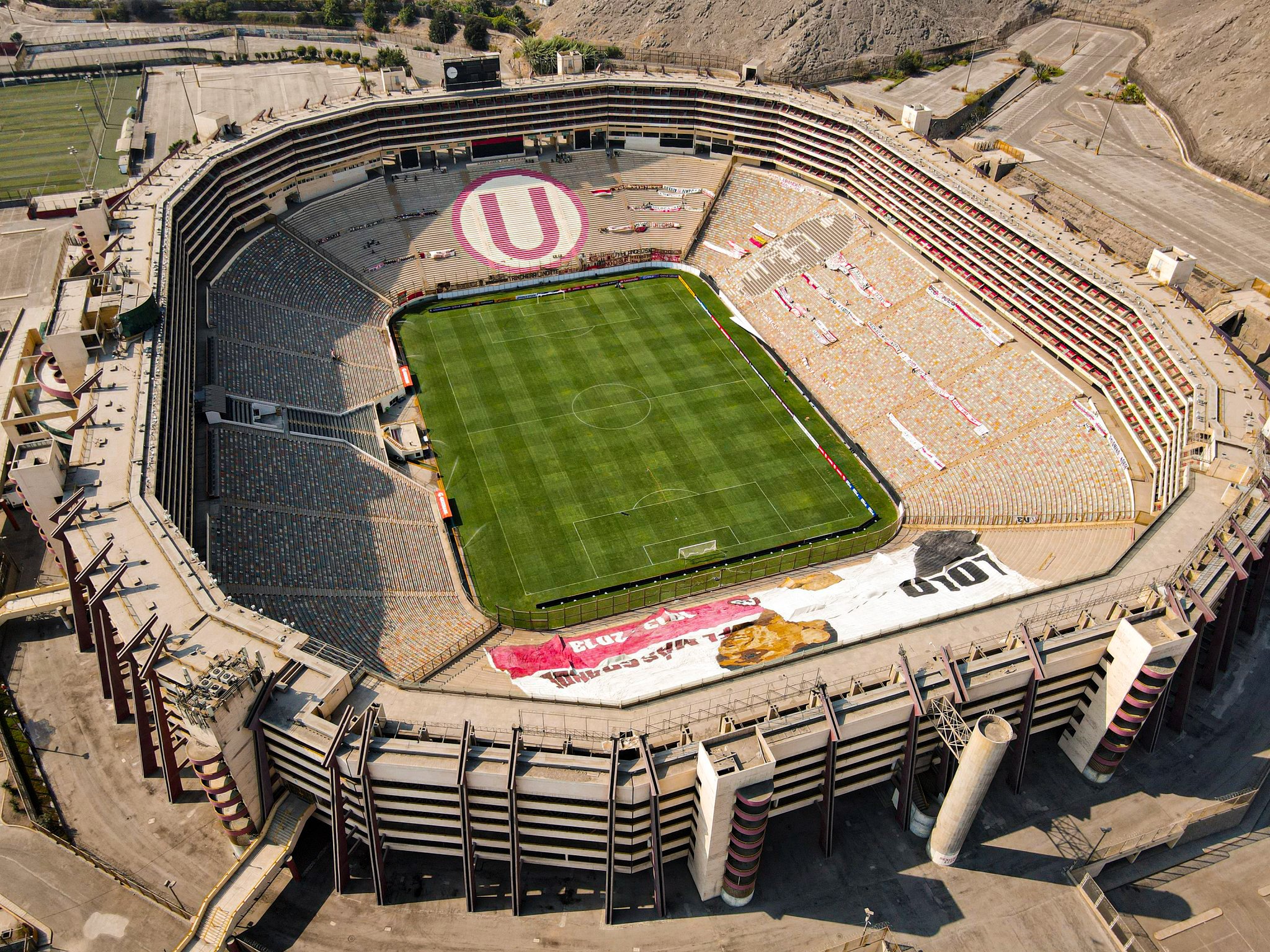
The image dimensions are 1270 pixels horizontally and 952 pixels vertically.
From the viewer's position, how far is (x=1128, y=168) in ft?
417

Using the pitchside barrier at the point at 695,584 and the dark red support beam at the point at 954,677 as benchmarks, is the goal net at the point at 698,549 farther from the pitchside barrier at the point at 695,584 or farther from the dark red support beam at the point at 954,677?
the dark red support beam at the point at 954,677

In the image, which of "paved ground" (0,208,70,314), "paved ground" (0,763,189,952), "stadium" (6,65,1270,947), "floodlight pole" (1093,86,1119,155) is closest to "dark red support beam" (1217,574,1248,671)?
"stadium" (6,65,1270,947)

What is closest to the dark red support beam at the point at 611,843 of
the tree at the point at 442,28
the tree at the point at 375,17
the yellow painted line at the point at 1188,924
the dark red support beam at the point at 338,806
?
the dark red support beam at the point at 338,806

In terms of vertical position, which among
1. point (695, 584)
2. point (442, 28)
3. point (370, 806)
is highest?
point (442, 28)

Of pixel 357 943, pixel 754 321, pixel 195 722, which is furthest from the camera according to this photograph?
pixel 754 321

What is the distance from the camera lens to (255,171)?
111m

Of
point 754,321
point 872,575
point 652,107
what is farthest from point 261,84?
point 872,575

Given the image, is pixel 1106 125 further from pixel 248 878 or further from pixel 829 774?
pixel 248 878

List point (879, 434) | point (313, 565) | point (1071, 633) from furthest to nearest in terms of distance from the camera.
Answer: point (879, 434), point (313, 565), point (1071, 633)

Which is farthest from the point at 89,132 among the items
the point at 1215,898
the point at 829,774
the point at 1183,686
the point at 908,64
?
the point at 1215,898

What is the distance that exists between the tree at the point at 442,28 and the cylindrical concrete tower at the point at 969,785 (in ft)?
518

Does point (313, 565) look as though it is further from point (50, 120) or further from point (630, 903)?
point (50, 120)

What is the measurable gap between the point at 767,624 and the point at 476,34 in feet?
447

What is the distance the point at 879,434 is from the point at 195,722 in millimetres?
64210
